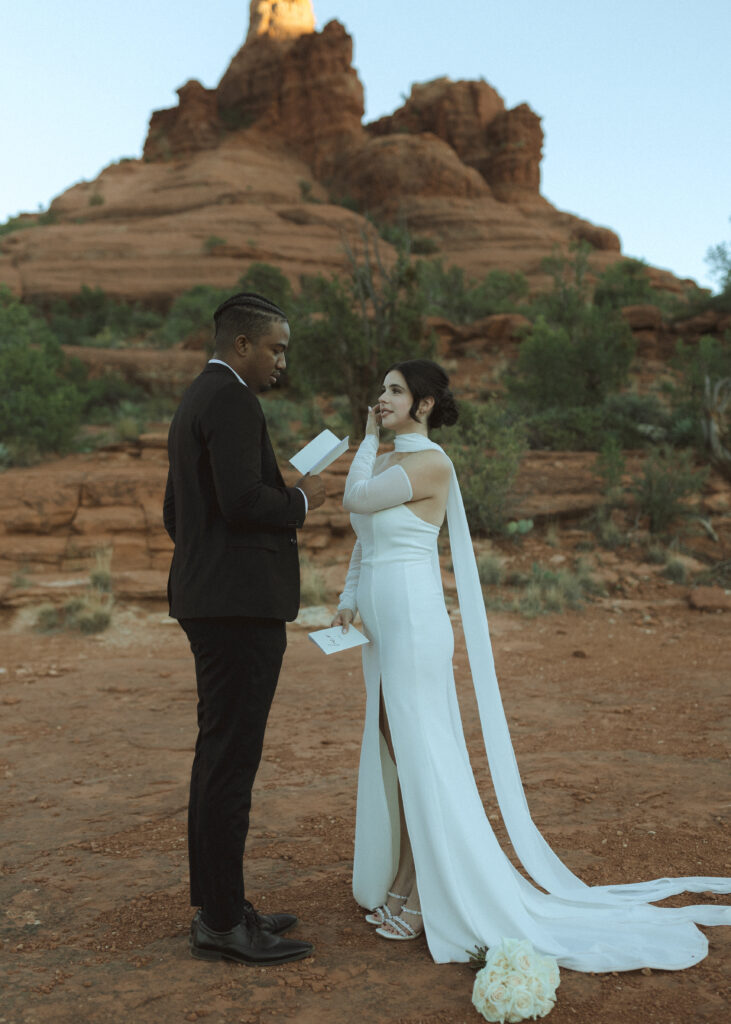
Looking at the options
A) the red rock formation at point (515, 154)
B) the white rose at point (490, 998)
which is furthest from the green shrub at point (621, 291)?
the white rose at point (490, 998)

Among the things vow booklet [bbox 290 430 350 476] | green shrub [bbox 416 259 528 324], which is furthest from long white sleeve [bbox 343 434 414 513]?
green shrub [bbox 416 259 528 324]

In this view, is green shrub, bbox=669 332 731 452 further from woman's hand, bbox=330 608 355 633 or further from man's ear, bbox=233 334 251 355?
man's ear, bbox=233 334 251 355

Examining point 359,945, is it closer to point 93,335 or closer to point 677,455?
point 677,455

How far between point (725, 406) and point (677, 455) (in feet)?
4.78

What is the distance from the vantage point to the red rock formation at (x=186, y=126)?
5731 centimetres

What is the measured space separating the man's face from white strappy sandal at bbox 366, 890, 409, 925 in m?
1.90

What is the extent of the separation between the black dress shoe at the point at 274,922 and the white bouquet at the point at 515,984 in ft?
2.57

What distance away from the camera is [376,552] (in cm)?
312

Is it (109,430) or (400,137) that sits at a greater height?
(400,137)

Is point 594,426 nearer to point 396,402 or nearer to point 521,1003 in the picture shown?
point 396,402

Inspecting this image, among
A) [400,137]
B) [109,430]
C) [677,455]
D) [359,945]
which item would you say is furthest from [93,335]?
[359,945]

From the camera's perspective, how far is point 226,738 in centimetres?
269

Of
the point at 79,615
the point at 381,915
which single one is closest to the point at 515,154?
the point at 79,615

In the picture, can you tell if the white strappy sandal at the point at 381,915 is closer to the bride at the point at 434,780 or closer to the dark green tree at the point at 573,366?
the bride at the point at 434,780
